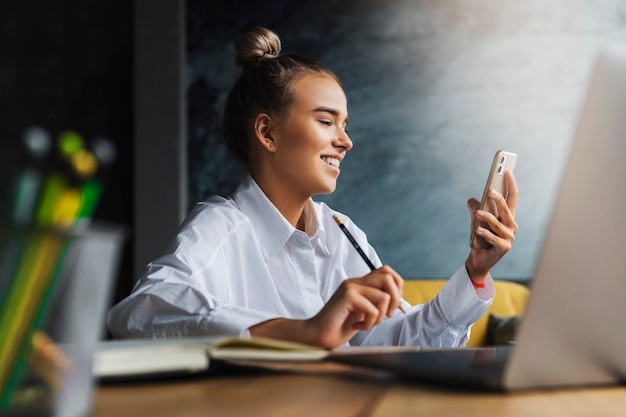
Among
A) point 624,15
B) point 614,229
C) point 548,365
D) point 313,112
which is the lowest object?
point 548,365

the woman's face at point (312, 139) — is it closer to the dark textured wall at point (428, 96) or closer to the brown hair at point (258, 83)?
the brown hair at point (258, 83)

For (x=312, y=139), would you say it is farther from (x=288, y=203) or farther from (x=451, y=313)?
(x=451, y=313)

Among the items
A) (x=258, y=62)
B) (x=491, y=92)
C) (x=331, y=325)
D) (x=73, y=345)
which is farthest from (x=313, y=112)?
(x=491, y=92)

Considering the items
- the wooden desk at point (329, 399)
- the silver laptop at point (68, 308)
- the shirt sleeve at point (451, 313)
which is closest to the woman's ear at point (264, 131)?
the shirt sleeve at point (451, 313)

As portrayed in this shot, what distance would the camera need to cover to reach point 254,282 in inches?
58.2

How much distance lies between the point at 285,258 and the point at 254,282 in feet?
0.35

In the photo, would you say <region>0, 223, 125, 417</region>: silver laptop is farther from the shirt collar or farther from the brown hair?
the brown hair

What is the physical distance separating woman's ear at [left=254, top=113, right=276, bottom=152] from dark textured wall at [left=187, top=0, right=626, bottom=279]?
56.6 inches

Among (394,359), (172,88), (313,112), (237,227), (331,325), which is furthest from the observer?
(172,88)

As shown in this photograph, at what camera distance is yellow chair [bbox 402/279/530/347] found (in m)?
2.43

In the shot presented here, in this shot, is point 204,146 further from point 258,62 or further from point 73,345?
point 73,345

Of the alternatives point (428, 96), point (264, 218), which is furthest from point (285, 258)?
point (428, 96)

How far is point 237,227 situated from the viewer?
146cm

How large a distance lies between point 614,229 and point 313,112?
1302 mm
